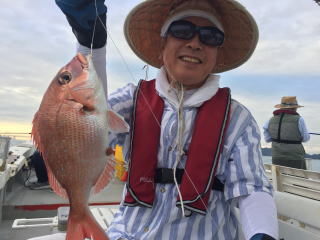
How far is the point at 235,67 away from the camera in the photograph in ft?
9.35

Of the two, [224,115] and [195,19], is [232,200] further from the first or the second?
[195,19]

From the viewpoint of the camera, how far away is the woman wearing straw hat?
2059mm

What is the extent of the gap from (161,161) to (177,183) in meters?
0.19

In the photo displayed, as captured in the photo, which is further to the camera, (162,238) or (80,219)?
(162,238)

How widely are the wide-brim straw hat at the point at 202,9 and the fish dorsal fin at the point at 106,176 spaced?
1.20 metres

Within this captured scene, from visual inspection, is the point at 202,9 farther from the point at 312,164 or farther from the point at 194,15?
the point at 312,164

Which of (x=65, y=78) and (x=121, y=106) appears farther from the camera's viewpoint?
(x=121, y=106)

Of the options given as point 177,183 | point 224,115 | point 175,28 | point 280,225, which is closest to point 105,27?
point 175,28

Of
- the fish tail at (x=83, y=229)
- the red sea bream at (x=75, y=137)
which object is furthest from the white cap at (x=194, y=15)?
the fish tail at (x=83, y=229)

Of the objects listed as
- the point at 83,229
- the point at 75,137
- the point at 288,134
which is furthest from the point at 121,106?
the point at 288,134

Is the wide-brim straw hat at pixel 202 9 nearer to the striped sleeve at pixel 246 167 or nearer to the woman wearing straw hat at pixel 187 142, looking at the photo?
the woman wearing straw hat at pixel 187 142

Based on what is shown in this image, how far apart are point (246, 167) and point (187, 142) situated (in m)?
0.41

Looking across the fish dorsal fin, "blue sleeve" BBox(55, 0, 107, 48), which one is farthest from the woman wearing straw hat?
the fish dorsal fin

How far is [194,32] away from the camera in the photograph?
7.16 ft
